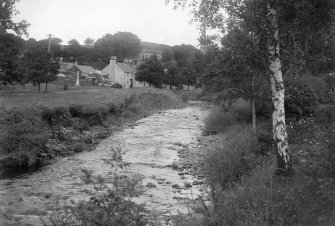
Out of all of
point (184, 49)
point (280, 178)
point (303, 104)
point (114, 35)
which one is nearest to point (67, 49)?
point (114, 35)

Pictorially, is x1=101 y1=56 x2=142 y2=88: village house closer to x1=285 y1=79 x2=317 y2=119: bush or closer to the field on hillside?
the field on hillside

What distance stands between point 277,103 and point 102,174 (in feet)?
30.6

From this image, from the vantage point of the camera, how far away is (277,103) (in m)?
11.4

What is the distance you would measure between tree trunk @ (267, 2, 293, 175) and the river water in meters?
3.07

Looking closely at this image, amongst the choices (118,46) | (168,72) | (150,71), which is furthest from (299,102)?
(118,46)

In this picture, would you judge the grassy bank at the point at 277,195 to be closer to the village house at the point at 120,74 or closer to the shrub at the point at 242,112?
the shrub at the point at 242,112

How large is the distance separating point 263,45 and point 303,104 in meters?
11.1

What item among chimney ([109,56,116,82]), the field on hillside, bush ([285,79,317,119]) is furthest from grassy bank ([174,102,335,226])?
chimney ([109,56,116,82])

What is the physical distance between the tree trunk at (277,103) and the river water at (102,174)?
3.07 m

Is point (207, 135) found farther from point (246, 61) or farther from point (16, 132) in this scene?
point (246, 61)

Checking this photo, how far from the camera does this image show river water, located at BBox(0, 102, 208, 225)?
12.9 meters

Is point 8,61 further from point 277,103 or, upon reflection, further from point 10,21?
point 277,103

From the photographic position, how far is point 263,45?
11938 mm

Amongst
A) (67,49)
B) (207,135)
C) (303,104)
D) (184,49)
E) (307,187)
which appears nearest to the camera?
(307,187)
